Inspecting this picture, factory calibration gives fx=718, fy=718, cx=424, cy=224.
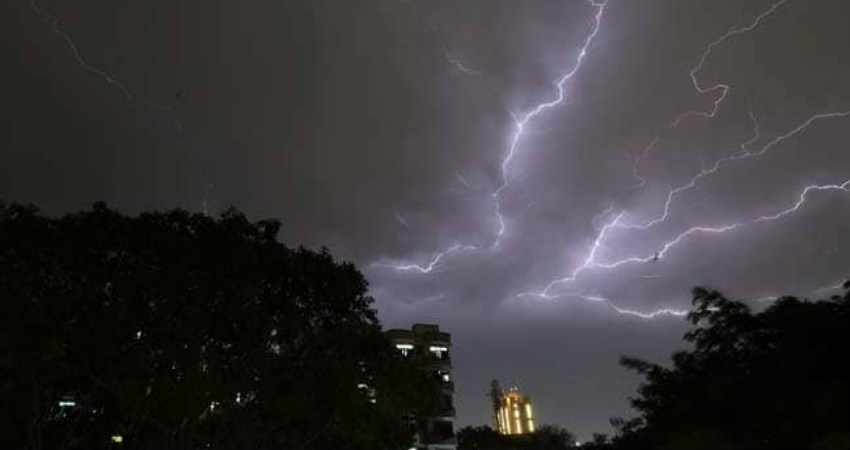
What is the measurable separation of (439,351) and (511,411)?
28.5m

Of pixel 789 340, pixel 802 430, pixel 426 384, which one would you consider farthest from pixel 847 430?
pixel 426 384

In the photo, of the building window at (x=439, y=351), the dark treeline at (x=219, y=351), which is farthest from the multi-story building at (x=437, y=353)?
the dark treeline at (x=219, y=351)

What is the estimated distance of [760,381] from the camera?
410 inches

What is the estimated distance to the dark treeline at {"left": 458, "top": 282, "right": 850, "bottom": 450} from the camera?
9.50 m

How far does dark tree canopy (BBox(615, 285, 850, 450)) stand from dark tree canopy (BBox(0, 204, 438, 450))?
5.34 metres

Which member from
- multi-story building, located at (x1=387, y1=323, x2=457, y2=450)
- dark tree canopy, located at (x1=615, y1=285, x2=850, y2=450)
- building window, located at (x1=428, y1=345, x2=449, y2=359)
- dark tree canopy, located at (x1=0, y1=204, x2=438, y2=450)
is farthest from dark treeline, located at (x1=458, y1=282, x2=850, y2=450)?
building window, located at (x1=428, y1=345, x2=449, y2=359)

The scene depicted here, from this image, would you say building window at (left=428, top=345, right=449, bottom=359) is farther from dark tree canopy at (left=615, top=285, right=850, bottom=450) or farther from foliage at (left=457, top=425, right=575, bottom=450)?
dark tree canopy at (left=615, top=285, right=850, bottom=450)

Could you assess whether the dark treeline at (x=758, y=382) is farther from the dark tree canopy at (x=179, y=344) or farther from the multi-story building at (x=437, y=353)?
the multi-story building at (x=437, y=353)

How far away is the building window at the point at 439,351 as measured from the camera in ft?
138

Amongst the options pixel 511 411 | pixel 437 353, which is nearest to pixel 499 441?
pixel 437 353

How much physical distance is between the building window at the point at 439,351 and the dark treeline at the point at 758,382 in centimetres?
2848

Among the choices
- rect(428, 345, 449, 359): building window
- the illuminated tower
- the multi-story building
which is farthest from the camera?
the illuminated tower

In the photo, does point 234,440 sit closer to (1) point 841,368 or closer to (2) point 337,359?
(2) point 337,359

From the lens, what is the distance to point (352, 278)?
611 inches
